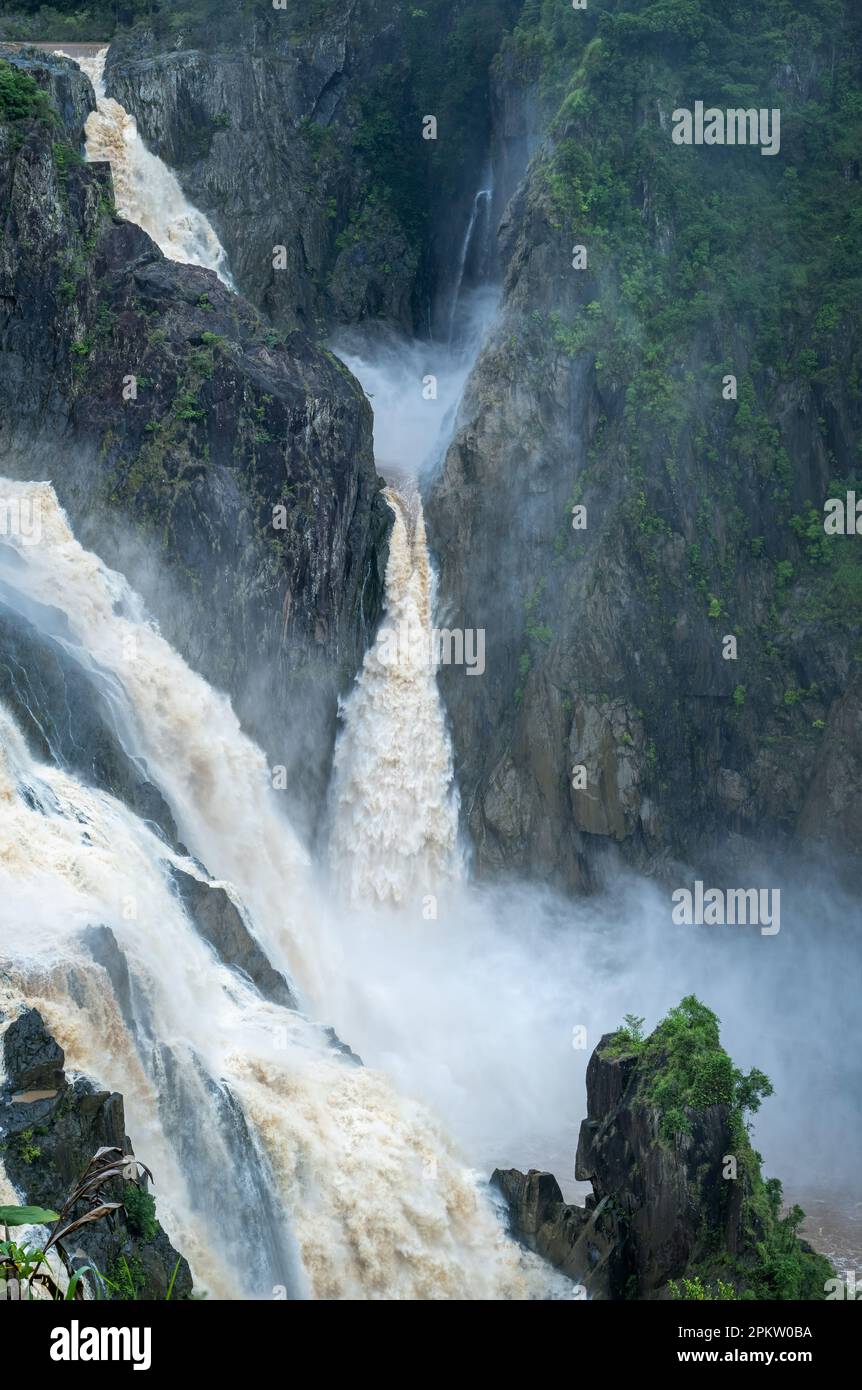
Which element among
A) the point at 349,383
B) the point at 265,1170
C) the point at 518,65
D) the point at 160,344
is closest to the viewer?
the point at 265,1170

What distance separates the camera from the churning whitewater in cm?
2322

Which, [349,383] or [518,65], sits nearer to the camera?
[349,383]

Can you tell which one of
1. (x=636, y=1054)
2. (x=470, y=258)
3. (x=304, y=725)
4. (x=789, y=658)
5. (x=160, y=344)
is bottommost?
(x=636, y=1054)

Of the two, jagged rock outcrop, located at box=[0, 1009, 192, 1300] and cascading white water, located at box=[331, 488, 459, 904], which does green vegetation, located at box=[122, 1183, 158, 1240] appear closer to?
jagged rock outcrop, located at box=[0, 1009, 192, 1300]

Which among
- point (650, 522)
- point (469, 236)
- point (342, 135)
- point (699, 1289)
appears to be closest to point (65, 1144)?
point (699, 1289)

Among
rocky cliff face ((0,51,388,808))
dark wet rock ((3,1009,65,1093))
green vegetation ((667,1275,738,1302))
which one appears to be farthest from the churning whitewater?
rocky cliff face ((0,51,388,808))

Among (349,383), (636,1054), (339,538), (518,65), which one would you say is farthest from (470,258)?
(636,1054)

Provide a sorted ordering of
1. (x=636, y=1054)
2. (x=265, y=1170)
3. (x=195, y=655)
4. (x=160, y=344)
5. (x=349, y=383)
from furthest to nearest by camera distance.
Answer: (x=349, y=383) < (x=160, y=344) < (x=195, y=655) < (x=636, y=1054) < (x=265, y=1170)

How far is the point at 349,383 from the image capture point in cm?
4175

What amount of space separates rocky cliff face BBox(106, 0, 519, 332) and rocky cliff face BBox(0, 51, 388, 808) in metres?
8.02

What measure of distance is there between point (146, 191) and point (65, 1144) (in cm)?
3087

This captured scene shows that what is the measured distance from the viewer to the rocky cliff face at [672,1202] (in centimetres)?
2631

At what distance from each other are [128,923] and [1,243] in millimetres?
19980

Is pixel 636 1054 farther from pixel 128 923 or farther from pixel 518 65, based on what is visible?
pixel 518 65
